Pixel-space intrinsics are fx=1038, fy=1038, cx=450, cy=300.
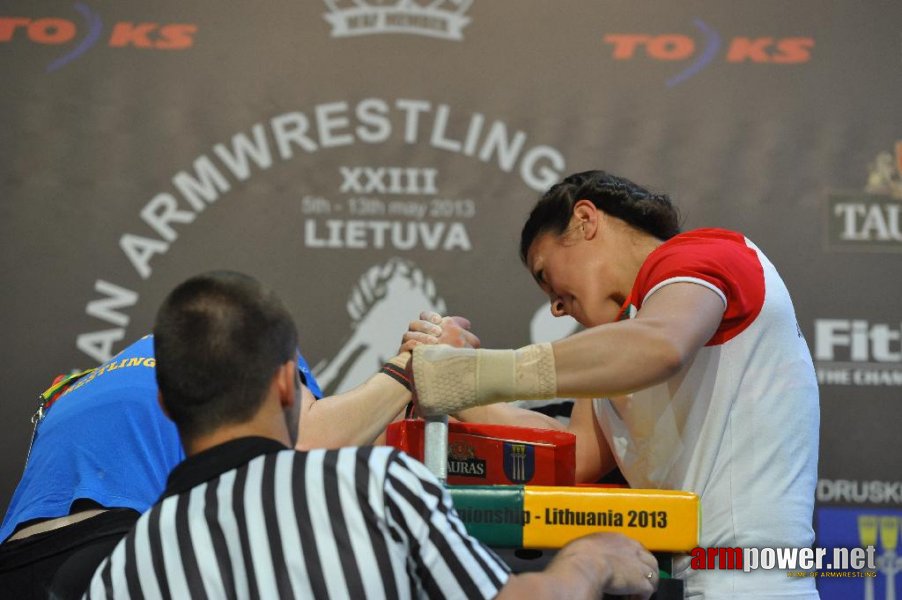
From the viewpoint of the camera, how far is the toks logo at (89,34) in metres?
3.11

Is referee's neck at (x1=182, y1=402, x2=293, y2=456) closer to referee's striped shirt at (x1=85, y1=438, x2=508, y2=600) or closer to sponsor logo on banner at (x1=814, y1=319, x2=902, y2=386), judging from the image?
referee's striped shirt at (x1=85, y1=438, x2=508, y2=600)

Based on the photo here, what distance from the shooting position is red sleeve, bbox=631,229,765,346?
61.6 inches

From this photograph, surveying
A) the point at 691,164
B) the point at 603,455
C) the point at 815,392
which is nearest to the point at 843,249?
the point at 691,164

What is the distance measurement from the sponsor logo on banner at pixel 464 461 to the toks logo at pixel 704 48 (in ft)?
5.68

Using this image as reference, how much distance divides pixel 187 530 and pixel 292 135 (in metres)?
2.08

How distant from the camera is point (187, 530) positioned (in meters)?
1.16

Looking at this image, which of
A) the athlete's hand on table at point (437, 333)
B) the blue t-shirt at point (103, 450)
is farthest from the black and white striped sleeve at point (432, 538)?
the blue t-shirt at point (103, 450)

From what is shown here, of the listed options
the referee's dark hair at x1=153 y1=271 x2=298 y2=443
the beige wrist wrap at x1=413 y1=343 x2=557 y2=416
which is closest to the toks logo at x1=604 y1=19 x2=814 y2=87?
the beige wrist wrap at x1=413 y1=343 x2=557 y2=416

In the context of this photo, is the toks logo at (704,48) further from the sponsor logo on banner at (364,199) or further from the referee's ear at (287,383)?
the referee's ear at (287,383)

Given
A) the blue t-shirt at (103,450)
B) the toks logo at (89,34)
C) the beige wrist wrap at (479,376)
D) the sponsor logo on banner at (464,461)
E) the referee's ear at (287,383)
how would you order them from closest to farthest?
the referee's ear at (287,383), the beige wrist wrap at (479,376), the sponsor logo on banner at (464,461), the blue t-shirt at (103,450), the toks logo at (89,34)

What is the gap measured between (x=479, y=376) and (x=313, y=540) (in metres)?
0.43

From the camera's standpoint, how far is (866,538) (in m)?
2.96

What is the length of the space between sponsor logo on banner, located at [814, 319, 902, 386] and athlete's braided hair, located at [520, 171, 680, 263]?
3.75ft

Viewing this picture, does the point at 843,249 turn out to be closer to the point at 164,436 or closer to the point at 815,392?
the point at 815,392
